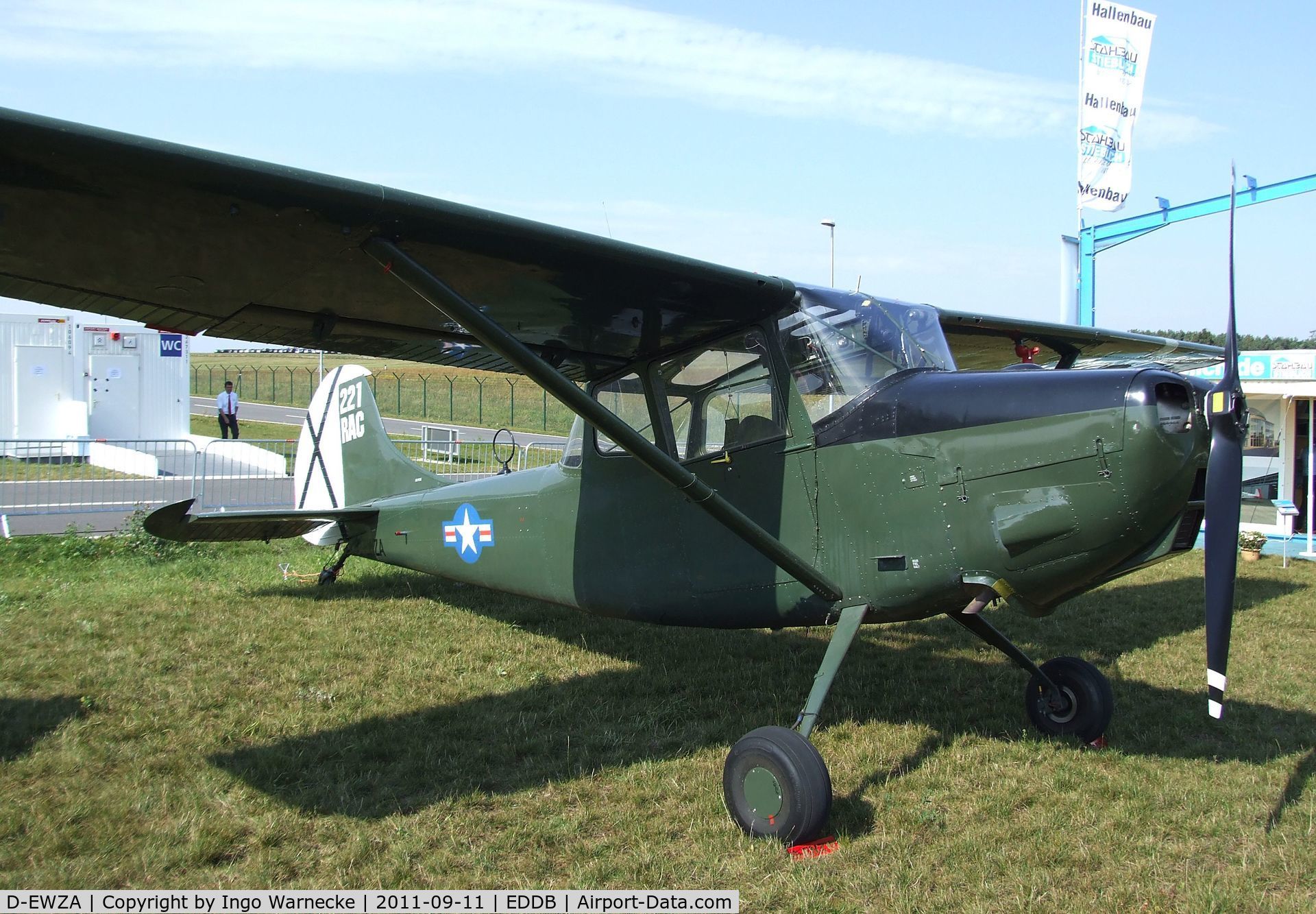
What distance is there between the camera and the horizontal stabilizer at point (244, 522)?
19.0 ft

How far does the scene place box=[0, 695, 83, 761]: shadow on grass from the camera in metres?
4.86

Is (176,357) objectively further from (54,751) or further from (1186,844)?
(1186,844)

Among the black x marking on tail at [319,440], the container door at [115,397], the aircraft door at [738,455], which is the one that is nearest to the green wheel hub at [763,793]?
the aircraft door at [738,455]

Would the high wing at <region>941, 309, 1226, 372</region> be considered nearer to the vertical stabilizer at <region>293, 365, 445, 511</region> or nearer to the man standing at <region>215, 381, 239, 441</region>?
the vertical stabilizer at <region>293, 365, 445, 511</region>

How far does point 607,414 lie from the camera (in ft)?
14.8

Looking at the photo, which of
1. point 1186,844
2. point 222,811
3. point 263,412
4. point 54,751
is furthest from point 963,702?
point 263,412

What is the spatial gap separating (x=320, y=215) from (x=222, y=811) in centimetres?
269

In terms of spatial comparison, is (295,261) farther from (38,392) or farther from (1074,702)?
(38,392)

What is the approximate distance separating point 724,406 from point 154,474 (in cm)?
1505

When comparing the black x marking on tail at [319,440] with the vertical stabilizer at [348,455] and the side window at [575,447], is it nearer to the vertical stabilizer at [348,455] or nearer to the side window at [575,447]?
the vertical stabilizer at [348,455]

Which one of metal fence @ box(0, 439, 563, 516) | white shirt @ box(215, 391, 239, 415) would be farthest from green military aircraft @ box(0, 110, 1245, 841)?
white shirt @ box(215, 391, 239, 415)

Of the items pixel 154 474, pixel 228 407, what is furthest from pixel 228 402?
pixel 154 474

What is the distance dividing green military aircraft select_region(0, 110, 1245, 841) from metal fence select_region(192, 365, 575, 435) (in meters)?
28.7

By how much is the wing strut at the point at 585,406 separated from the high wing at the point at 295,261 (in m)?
0.15
